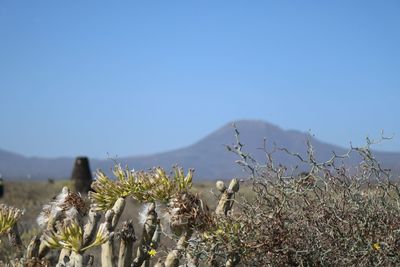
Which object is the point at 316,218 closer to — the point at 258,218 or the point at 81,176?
the point at 258,218

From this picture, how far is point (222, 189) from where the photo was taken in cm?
525

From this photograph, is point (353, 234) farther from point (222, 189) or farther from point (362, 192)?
point (222, 189)

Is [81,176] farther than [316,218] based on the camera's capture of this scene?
Yes

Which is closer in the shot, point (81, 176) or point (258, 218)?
point (258, 218)

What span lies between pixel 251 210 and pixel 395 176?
1.24 m

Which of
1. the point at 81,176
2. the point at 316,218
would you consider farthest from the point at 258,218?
the point at 81,176

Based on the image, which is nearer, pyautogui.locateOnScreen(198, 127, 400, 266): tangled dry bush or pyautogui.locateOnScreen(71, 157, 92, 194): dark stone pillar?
pyautogui.locateOnScreen(198, 127, 400, 266): tangled dry bush

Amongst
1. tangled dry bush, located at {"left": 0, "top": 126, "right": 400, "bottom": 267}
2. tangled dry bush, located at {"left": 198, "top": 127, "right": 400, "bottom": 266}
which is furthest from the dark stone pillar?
tangled dry bush, located at {"left": 198, "top": 127, "right": 400, "bottom": 266}

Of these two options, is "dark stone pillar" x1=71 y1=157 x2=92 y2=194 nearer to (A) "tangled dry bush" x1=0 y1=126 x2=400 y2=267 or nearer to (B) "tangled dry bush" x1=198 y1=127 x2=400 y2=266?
(A) "tangled dry bush" x1=0 y1=126 x2=400 y2=267

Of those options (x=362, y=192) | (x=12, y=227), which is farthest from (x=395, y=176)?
(x=12, y=227)

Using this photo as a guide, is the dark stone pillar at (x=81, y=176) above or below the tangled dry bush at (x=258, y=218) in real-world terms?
below

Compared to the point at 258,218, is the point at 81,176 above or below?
below

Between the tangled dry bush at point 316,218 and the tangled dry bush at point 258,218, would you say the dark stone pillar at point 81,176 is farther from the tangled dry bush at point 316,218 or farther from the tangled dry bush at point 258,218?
the tangled dry bush at point 316,218

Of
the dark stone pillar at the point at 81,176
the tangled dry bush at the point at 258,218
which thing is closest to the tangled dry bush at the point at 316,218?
the tangled dry bush at the point at 258,218
